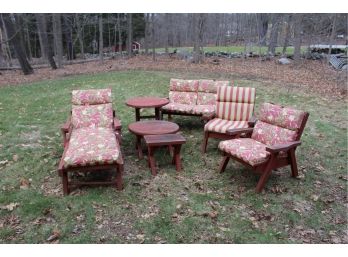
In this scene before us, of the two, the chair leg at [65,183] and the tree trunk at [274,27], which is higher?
the tree trunk at [274,27]

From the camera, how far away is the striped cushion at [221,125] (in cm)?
525

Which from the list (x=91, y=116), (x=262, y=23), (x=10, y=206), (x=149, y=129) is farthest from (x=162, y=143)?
(x=262, y=23)

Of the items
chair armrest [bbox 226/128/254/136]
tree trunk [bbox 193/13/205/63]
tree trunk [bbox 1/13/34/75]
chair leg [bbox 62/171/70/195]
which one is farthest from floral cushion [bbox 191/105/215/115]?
tree trunk [bbox 1/13/34/75]

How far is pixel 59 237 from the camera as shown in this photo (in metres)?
3.28

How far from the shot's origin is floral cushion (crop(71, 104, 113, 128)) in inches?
209

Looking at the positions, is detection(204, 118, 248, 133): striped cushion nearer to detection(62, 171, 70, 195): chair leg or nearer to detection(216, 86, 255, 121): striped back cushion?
detection(216, 86, 255, 121): striped back cushion

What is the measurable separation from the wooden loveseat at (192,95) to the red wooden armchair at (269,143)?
5.84 feet

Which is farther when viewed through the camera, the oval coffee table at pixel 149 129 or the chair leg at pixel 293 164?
the oval coffee table at pixel 149 129

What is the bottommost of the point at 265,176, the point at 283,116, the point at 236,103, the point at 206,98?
the point at 265,176

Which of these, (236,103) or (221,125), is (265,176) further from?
(236,103)

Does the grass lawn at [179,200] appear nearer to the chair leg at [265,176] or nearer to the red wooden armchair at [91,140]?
the chair leg at [265,176]

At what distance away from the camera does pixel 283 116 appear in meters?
4.54

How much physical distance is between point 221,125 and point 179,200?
1.90 metres

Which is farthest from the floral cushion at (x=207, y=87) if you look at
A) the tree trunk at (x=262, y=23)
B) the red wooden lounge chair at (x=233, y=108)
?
the tree trunk at (x=262, y=23)
